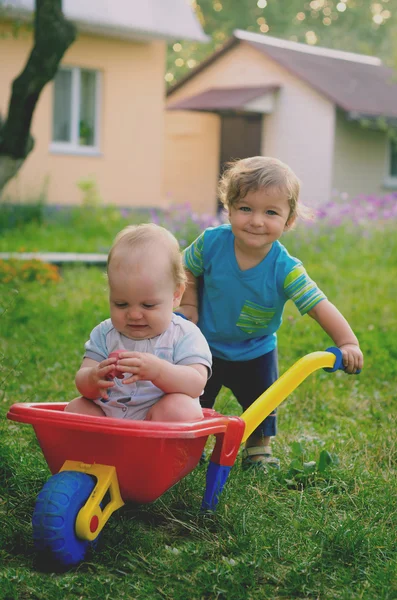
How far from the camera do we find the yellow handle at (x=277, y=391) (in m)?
2.69

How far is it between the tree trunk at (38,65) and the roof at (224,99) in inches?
484

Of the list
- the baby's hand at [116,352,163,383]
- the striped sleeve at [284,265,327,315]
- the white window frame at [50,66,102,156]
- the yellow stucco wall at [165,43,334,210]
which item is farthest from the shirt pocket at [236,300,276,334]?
the yellow stucco wall at [165,43,334,210]

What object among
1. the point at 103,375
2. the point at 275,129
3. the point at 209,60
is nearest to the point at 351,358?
the point at 103,375

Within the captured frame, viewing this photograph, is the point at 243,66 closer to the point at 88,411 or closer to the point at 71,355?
the point at 71,355

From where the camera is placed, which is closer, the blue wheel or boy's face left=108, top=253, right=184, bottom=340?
the blue wheel

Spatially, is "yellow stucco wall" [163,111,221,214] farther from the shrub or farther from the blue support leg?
the blue support leg

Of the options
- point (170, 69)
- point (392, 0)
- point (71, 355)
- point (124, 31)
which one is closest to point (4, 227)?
point (124, 31)

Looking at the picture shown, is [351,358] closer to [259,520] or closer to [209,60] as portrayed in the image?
[259,520]

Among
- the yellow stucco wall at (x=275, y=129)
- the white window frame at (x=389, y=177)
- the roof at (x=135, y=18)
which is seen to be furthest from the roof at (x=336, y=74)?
the roof at (x=135, y=18)

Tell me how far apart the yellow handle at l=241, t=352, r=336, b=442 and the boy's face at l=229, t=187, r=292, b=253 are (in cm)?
48

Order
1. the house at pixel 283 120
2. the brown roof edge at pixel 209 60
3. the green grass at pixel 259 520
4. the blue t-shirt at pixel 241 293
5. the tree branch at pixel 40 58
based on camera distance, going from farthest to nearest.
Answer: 1. the brown roof edge at pixel 209 60
2. the house at pixel 283 120
3. the tree branch at pixel 40 58
4. the blue t-shirt at pixel 241 293
5. the green grass at pixel 259 520

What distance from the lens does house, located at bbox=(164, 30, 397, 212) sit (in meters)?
18.5

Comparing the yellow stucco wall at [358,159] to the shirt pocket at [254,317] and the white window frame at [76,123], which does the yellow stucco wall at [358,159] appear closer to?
the white window frame at [76,123]

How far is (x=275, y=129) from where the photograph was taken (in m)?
19.4
